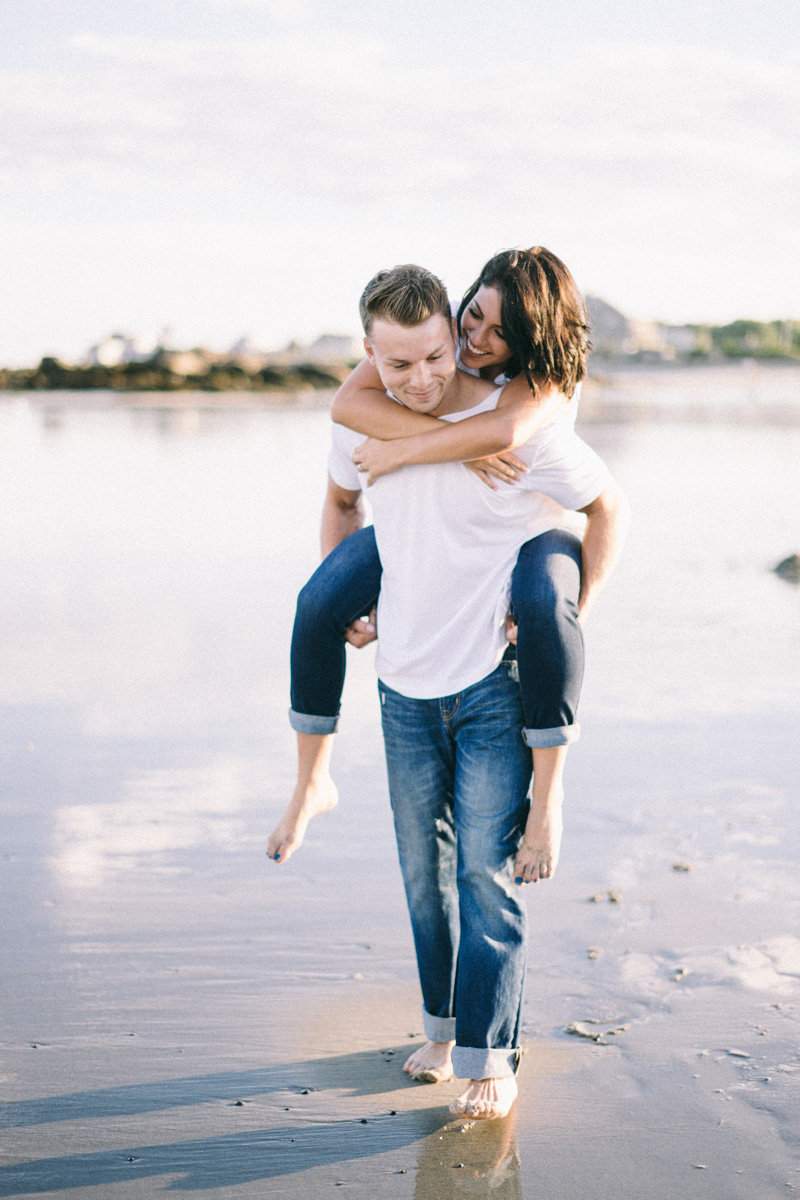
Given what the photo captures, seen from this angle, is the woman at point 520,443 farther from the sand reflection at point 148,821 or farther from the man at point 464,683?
the sand reflection at point 148,821

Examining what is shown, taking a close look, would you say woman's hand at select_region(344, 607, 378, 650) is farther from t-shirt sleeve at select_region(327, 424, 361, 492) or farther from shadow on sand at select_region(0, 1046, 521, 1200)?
shadow on sand at select_region(0, 1046, 521, 1200)

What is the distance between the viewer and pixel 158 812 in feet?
14.4

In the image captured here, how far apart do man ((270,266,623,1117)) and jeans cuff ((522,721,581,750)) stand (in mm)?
55

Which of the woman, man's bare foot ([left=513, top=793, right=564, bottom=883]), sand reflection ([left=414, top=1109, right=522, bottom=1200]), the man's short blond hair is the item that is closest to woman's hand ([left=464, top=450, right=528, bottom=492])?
the woman

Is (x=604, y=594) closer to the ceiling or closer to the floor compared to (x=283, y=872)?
closer to the floor

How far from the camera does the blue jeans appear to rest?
2.57m

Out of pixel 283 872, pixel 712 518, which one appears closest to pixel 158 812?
pixel 283 872

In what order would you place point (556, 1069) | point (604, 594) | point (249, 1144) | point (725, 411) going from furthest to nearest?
point (725, 411)
point (604, 594)
point (556, 1069)
point (249, 1144)

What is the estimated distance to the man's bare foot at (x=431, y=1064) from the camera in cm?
281

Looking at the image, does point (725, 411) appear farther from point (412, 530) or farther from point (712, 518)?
point (412, 530)

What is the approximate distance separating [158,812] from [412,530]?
2201mm

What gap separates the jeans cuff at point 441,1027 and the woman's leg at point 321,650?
50 centimetres

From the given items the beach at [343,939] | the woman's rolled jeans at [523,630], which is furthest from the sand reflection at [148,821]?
the woman's rolled jeans at [523,630]

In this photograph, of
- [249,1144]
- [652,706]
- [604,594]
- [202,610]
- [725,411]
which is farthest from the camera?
[725,411]
